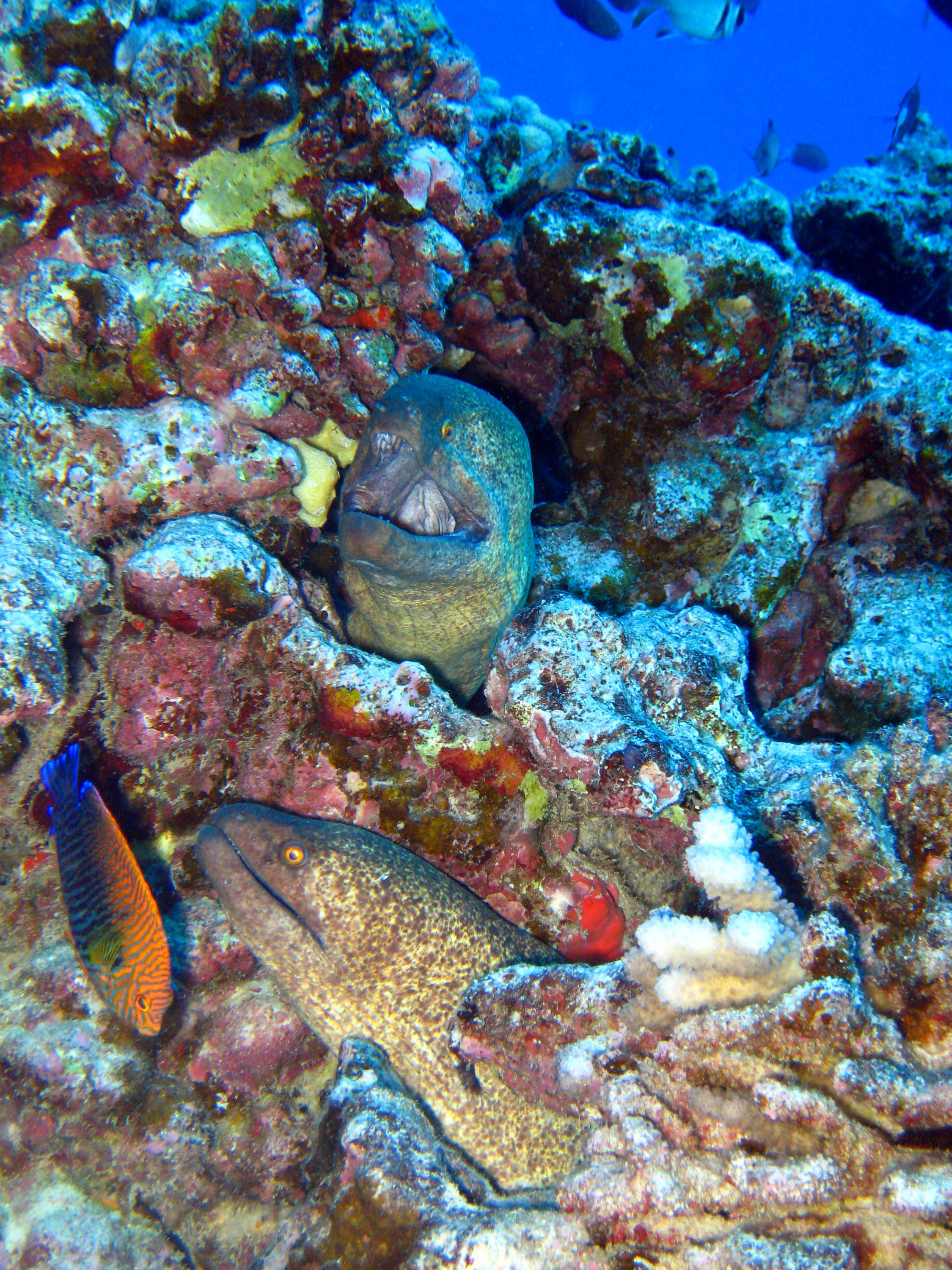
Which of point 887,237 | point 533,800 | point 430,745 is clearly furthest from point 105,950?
point 887,237

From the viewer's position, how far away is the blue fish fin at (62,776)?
2.18 m

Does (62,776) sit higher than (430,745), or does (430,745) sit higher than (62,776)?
(430,745)

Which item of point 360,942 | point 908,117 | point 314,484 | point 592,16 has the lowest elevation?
point 360,942

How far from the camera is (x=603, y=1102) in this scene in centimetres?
169

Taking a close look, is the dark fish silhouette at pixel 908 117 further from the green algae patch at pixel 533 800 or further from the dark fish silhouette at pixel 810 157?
the green algae patch at pixel 533 800

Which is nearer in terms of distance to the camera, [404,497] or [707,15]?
[404,497]

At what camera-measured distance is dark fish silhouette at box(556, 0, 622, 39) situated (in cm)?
1054

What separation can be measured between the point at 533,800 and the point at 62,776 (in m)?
1.70

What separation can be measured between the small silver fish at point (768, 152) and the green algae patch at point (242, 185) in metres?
10.8

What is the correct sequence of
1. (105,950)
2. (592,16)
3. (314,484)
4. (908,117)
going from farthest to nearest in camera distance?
(592,16)
(908,117)
(314,484)
(105,950)

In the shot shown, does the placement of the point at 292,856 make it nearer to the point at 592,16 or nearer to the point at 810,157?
the point at 592,16

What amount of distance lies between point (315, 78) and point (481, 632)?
275cm

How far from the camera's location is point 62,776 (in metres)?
2.22

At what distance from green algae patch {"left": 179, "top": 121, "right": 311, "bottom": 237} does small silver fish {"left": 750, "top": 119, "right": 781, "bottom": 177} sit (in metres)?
10.8
